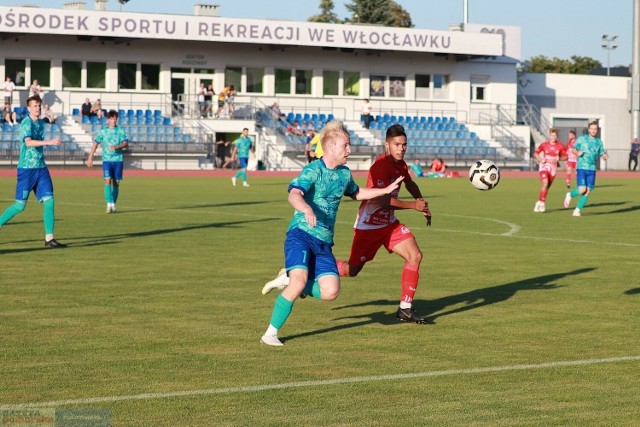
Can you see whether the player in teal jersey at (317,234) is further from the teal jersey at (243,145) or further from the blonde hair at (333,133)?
the teal jersey at (243,145)

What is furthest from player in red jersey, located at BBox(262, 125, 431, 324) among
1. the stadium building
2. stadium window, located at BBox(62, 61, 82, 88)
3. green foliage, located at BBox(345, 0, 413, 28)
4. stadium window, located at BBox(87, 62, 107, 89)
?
green foliage, located at BBox(345, 0, 413, 28)

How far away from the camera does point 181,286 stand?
13578 mm

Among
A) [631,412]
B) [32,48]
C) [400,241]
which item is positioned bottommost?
[631,412]

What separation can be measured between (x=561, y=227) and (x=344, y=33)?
43171mm

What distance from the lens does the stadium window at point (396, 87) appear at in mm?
69875

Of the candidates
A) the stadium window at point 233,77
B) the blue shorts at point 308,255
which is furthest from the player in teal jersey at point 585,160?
the stadium window at point 233,77

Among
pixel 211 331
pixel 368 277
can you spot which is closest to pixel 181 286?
pixel 368 277

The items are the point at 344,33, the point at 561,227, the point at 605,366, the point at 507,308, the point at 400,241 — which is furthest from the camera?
the point at 344,33

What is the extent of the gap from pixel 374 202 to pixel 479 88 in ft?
205

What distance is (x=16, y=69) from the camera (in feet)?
199

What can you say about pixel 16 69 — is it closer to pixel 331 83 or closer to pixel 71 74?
pixel 71 74

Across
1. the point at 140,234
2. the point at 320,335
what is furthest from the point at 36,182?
the point at 320,335

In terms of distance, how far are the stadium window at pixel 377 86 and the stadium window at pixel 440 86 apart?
323cm

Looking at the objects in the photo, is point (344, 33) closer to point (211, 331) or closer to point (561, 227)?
point (561, 227)
